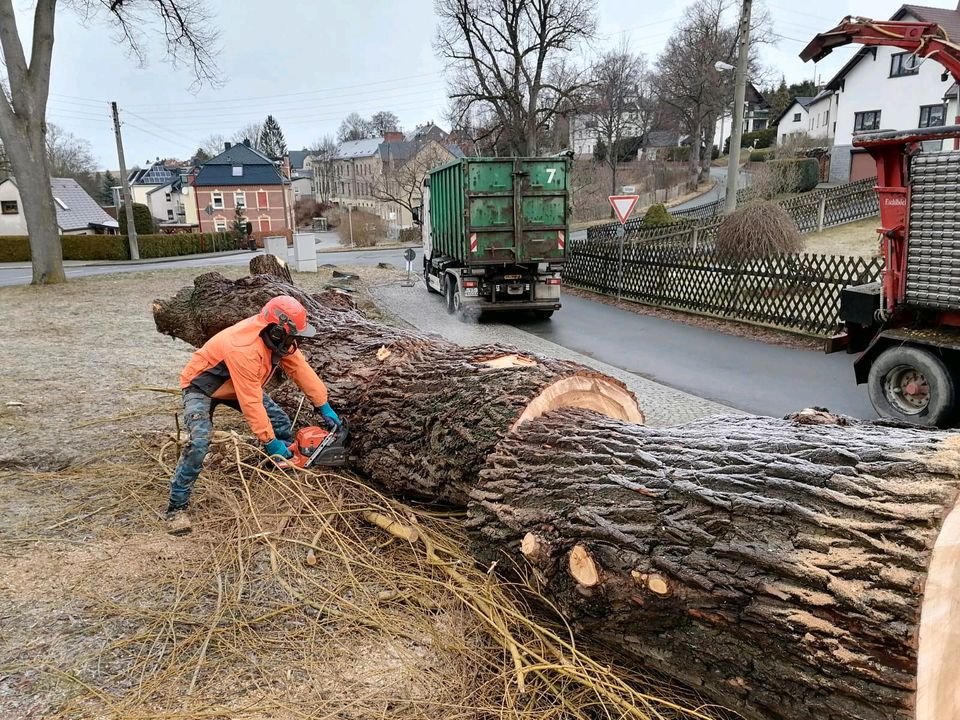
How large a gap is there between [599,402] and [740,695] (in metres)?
1.88

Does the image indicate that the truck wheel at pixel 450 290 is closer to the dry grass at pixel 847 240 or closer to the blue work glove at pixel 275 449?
the blue work glove at pixel 275 449

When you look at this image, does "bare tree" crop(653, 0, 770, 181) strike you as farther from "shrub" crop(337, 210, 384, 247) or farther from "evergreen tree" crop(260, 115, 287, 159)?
"evergreen tree" crop(260, 115, 287, 159)

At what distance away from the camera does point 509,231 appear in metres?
12.7

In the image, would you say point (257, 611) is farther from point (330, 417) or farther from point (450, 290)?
point (450, 290)

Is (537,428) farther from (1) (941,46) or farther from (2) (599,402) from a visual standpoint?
(1) (941,46)

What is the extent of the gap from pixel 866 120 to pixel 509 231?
33.9 m

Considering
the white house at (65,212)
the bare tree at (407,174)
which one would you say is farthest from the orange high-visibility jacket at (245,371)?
the white house at (65,212)

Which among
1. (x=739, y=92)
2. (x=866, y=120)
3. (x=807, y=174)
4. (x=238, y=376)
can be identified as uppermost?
(x=866, y=120)

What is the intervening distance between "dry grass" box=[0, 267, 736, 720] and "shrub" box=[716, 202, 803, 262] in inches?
497

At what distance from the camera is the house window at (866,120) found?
3600cm

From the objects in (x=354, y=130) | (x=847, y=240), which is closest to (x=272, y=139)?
(x=354, y=130)

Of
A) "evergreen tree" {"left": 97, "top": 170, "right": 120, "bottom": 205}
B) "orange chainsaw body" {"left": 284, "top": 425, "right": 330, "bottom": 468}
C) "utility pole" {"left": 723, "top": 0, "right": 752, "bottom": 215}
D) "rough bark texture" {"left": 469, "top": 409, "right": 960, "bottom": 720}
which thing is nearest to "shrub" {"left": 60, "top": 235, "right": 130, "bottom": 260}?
"utility pole" {"left": 723, "top": 0, "right": 752, "bottom": 215}

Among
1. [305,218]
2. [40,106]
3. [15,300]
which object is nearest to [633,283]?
[15,300]

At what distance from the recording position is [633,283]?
1584 centimetres
